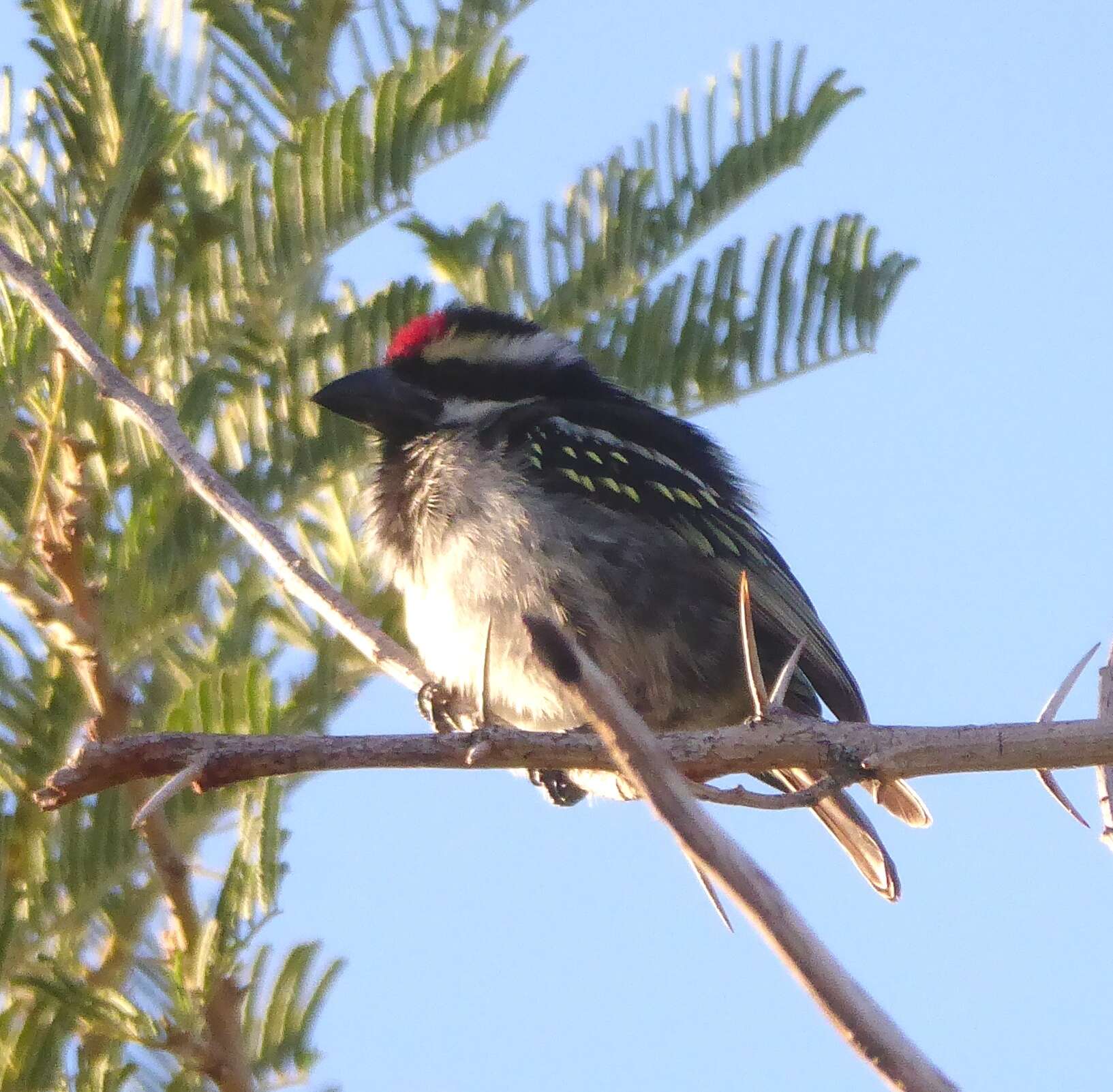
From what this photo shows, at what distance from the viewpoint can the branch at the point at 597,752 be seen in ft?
7.23

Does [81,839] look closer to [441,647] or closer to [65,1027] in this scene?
[65,1027]

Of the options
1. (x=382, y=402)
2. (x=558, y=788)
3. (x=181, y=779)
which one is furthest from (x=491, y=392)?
(x=181, y=779)

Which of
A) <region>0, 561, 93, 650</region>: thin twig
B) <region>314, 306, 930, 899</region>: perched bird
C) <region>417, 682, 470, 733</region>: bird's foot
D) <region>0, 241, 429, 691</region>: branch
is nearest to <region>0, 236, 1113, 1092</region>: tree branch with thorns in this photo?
<region>0, 241, 429, 691</region>: branch

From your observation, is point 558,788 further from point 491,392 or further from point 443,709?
point 491,392

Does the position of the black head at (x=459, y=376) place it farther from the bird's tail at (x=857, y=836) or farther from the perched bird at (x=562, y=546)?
the bird's tail at (x=857, y=836)

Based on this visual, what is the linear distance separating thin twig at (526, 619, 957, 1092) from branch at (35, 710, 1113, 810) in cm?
86

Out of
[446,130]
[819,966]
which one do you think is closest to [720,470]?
[446,130]

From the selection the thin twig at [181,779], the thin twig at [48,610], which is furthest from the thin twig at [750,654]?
the thin twig at [48,610]

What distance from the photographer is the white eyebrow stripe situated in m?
4.57

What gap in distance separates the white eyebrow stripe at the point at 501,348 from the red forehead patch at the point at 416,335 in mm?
22

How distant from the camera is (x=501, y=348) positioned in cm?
466

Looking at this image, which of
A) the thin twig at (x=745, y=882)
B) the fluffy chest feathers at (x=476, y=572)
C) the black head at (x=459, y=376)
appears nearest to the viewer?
the thin twig at (x=745, y=882)

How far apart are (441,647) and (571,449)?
648 millimetres

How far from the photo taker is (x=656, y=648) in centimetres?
405
